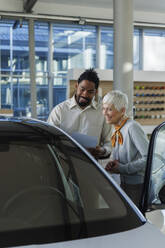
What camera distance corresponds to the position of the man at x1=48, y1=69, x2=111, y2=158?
2676 millimetres

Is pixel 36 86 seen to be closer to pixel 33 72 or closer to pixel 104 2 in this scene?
pixel 33 72

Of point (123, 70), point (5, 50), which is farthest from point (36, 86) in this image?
point (123, 70)

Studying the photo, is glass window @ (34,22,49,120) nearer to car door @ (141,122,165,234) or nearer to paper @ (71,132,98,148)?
paper @ (71,132,98,148)

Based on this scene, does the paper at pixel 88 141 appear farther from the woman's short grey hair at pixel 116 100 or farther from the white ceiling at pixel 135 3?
the white ceiling at pixel 135 3

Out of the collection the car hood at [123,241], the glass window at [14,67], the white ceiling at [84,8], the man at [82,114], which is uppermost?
the white ceiling at [84,8]

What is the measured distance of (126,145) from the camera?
2.59 meters

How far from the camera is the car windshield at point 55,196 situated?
4.47ft

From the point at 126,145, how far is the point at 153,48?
13.9 metres

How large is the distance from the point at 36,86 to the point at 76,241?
546 inches

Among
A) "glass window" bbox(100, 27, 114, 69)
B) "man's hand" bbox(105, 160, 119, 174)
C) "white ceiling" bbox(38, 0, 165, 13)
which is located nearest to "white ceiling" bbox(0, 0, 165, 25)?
"white ceiling" bbox(38, 0, 165, 13)

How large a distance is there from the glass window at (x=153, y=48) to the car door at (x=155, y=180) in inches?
543

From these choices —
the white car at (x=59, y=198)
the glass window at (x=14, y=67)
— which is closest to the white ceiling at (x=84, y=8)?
the glass window at (x=14, y=67)

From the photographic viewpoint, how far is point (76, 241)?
126cm

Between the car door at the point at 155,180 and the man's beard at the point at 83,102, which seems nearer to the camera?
the car door at the point at 155,180
